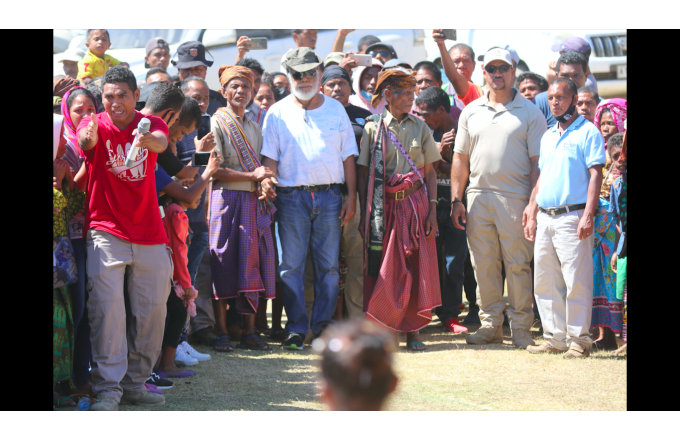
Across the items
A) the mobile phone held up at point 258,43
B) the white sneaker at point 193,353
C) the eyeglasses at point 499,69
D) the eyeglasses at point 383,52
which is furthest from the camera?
the eyeglasses at point 383,52

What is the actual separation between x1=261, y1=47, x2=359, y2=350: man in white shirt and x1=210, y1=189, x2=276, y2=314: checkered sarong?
272 mm

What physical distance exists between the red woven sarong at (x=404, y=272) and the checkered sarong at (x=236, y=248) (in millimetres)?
947

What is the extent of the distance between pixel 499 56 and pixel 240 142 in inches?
95.1

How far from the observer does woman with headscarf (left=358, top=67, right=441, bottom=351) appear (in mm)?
6254

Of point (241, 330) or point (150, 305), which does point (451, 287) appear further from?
point (150, 305)

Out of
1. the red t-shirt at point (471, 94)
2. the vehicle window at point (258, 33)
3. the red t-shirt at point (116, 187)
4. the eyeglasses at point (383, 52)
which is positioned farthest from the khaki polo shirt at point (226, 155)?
the vehicle window at point (258, 33)

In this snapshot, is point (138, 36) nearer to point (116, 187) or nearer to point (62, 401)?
point (116, 187)

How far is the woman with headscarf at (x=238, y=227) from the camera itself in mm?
6074

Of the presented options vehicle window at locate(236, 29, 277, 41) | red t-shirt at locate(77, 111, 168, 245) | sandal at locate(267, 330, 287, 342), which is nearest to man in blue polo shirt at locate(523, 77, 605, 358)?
sandal at locate(267, 330, 287, 342)

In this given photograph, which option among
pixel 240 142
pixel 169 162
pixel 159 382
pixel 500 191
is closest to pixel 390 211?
pixel 500 191

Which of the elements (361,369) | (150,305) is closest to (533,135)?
(150,305)

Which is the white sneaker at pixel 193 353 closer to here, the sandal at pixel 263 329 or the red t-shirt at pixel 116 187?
the sandal at pixel 263 329

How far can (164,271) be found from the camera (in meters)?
4.49

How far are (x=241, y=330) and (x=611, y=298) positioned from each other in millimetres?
3234
